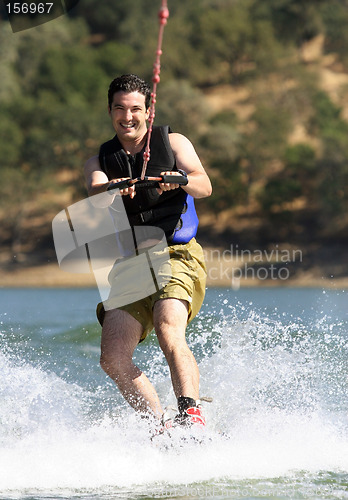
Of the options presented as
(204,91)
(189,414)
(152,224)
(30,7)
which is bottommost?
(189,414)

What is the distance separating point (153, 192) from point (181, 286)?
0.52m

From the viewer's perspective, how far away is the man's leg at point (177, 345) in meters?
3.51

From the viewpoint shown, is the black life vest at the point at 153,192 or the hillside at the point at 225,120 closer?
the black life vest at the point at 153,192

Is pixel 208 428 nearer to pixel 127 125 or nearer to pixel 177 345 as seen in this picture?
pixel 177 345

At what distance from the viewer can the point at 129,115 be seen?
147 inches

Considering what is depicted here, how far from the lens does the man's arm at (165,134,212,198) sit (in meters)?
3.68

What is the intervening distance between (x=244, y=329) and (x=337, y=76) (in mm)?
45687

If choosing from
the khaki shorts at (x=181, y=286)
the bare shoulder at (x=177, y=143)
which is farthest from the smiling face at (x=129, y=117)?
the khaki shorts at (x=181, y=286)

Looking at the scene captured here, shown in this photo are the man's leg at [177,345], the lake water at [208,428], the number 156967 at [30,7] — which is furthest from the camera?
the number 156967 at [30,7]

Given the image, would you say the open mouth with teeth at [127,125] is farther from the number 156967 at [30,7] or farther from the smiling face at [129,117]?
the number 156967 at [30,7]

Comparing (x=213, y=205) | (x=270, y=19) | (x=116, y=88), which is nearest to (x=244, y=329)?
(x=116, y=88)

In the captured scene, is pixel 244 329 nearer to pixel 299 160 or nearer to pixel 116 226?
pixel 116 226

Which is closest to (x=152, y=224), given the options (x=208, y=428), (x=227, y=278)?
(x=208, y=428)

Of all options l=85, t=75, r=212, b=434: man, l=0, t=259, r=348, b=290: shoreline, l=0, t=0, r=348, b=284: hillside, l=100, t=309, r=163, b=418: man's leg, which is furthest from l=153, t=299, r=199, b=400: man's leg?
l=0, t=0, r=348, b=284: hillside
